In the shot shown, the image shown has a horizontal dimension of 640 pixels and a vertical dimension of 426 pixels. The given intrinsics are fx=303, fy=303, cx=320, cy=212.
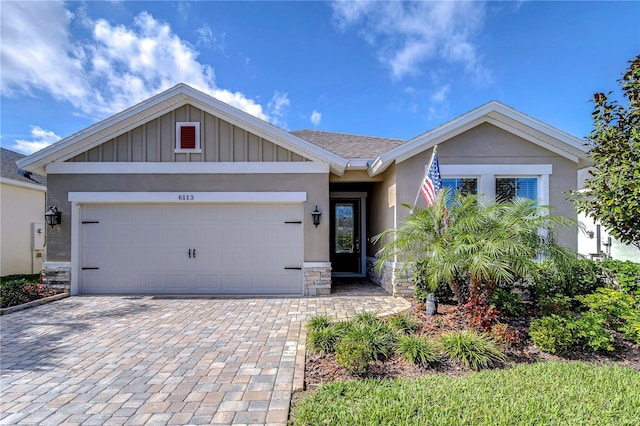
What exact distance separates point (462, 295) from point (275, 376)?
12.3 ft

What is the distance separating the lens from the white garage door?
319 inches

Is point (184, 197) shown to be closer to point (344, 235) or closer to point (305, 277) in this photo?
point (305, 277)

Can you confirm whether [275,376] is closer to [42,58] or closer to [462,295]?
[462,295]

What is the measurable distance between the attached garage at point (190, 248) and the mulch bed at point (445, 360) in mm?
4027

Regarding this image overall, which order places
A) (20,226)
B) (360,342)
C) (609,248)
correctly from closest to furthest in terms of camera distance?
(360,342) → (20,226) → (609,248)

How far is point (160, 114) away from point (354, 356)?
7.66 m

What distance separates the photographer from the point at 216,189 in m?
8.04

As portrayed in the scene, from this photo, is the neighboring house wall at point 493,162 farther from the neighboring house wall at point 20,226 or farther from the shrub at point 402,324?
the neighboring house wall at point 20,226

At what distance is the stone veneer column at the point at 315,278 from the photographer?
26.3 feet

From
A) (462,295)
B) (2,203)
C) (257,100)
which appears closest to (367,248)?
(462,295)

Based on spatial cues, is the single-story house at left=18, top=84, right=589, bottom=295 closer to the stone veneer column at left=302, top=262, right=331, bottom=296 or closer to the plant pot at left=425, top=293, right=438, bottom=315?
the stone veneer column at left=302, top=262, right=331, bottom=296

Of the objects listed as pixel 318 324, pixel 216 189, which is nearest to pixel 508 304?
pixel 318 324

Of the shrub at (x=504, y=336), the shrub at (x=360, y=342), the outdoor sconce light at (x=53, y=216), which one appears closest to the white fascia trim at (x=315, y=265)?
the shrub at (x=360, y=342)

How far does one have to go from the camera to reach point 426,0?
838 centimetres
